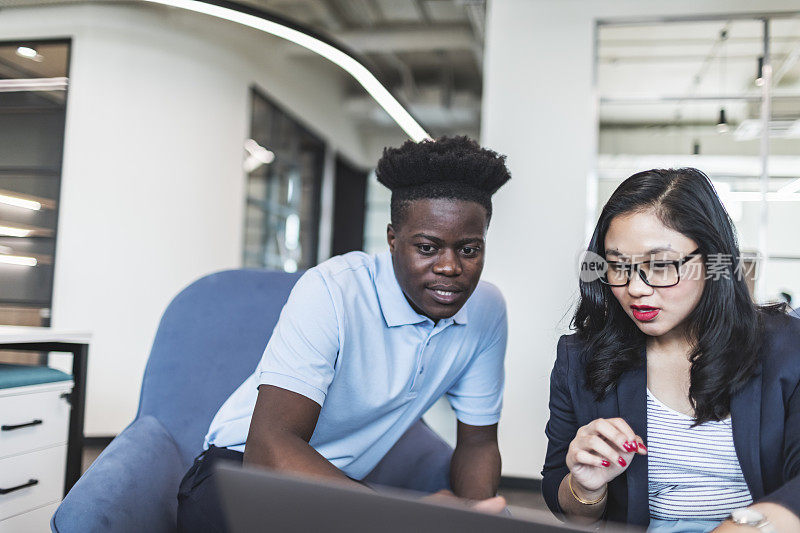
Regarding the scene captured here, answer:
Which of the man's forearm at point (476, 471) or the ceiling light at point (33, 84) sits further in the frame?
the ceiling light at point (33, 84)

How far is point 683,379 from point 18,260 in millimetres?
3281

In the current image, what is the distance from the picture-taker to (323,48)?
9.18ft

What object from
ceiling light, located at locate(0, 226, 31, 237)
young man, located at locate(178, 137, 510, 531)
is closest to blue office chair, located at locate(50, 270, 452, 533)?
young man, located at locate(178, 137, 510, 531)

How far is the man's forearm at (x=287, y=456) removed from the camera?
1116 mm

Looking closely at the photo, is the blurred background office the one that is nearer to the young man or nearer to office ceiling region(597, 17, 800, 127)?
office ceiling region(597, 17, 800, 127)

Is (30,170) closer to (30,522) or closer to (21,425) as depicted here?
(21,425)

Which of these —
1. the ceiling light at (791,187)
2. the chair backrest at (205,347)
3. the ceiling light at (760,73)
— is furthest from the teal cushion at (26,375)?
the ceiling light at (760,73)

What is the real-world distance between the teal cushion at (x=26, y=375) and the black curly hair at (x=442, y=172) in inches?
54.4

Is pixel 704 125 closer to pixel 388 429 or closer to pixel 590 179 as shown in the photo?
pixel 590 179

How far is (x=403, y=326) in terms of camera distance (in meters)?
1.40

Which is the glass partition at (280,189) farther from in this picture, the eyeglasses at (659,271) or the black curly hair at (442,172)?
the eyeglasses at (659,271)

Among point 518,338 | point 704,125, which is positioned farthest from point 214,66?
point 704,125

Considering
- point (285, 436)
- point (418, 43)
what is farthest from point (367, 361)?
point (418, 43)

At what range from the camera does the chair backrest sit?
1.76 metres
